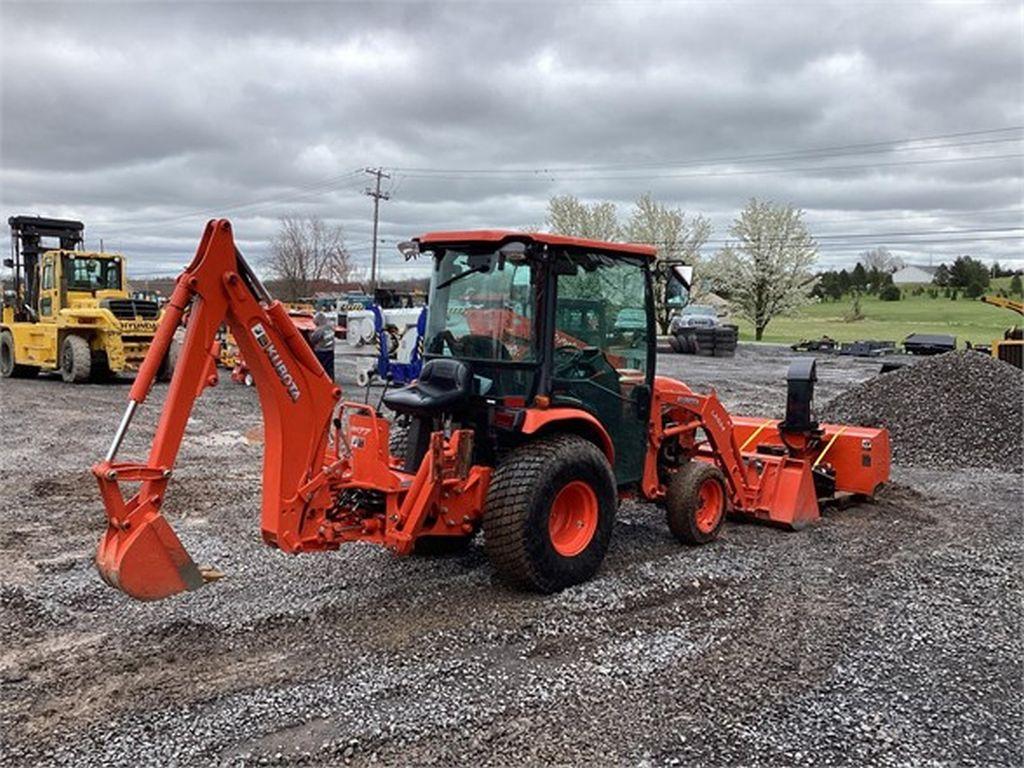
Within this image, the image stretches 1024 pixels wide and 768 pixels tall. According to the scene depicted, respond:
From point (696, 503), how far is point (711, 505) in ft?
1.24

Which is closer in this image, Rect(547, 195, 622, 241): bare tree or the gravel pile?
the gravel pile

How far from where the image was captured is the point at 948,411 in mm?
11227

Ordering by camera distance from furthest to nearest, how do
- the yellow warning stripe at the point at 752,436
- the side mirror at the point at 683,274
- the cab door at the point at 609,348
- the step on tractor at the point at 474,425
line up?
the yellow warning stripe at the point at 752,436
the side mirror at the point at 683,274
the cab door at the point at 609,348
the step on tractor at the point at 474,425

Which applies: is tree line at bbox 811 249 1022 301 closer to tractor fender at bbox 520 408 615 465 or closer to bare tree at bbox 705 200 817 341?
bare tree at bbox 705 200 817 341

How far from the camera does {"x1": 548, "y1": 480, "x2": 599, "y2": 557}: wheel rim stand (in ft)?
18.2

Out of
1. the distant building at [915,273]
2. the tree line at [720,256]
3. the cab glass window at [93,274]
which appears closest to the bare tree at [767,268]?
the tree line at [720,256]

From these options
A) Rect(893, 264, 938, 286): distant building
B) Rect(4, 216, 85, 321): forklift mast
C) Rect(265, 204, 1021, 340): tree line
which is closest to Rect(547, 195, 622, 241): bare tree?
Rect(265, 204, 1021, 340): tree line

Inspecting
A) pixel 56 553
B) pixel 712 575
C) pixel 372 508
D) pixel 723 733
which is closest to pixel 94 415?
pixel 56 553

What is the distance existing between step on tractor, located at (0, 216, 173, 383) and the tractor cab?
13030 mm

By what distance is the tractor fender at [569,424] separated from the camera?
17.5 ft

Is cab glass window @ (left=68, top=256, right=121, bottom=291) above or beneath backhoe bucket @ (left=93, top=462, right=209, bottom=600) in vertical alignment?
above

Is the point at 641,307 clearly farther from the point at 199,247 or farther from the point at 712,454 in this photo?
the point at 199,247

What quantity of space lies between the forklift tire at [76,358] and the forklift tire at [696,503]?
14.9 meters

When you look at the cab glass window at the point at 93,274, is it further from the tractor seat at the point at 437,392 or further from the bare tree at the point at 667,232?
the bare tree at the point at 667,232
